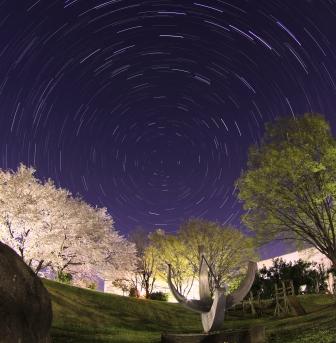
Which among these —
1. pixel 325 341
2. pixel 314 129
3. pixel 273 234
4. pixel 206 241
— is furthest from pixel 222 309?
pixel 206 241

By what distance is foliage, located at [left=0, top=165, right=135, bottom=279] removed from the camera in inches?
1427

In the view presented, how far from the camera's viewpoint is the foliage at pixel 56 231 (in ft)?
119

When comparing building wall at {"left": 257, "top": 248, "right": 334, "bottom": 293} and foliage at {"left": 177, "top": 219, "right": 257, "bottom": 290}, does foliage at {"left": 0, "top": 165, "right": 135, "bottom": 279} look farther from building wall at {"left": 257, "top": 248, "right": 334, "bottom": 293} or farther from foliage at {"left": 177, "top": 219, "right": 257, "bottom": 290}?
building wall at {"left": 257, "top": 248, "right": 334, "bottom": 293}

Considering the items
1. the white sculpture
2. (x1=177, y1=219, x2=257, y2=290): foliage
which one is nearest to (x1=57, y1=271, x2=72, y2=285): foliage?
(x1=177, y1=219, x2=257, y2=290): foliage

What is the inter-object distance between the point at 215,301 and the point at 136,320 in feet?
53.1

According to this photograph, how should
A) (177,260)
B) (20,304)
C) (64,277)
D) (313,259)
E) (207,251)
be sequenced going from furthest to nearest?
(313,259)
(177,260)
(207,251)
(64,277)
(20,304)

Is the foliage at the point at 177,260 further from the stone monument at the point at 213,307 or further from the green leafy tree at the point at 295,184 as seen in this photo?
the stone monument at the point at 213,307

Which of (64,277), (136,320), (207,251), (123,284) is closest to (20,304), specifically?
(136,320)

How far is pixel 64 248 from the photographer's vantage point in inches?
1561

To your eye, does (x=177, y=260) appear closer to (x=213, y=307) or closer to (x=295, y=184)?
(x=295, y=184)

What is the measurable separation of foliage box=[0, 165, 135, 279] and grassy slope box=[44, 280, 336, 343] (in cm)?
445

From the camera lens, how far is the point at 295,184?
892 inches

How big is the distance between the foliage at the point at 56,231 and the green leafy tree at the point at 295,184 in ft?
67.8

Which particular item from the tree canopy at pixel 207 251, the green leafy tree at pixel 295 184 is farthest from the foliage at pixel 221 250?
the green leafy tree at pixel 295 184
